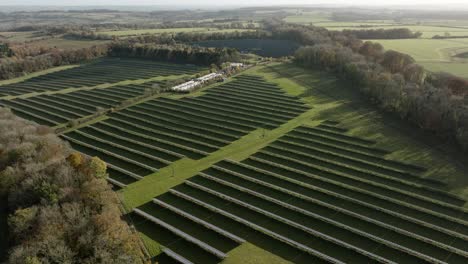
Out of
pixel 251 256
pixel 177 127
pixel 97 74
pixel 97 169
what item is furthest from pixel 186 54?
pixel 251 256

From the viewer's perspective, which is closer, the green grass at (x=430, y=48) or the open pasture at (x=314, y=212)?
the open pasture at (x=314, y=212)

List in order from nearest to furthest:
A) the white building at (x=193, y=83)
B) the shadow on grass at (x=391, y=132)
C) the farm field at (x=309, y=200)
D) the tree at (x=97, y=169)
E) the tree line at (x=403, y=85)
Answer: the farm field at (x=309, y=200) → the tree at (x=97, y=169) → the shadow on grass at (x=391, y=132) → the tree line at (x=403, y=85) → the white building at (x=193, y=83)

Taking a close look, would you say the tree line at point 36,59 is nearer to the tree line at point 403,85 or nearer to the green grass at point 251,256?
the tree line at point 403,85

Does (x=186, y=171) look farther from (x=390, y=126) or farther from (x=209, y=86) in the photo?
(x=209, y=86)

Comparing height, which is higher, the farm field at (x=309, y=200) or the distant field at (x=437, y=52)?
the distant field at (x=437, y=52)

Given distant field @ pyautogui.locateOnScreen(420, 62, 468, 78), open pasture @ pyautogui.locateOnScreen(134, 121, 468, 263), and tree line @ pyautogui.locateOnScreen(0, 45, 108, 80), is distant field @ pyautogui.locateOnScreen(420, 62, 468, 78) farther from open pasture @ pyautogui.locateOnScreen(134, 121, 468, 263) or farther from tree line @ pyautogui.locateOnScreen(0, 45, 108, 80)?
tree line @ pyautogui.locateOnScreen(0, 45, 108, 80)

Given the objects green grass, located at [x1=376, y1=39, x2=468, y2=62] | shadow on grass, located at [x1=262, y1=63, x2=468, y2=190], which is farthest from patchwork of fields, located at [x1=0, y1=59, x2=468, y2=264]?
green grass, located at [x1=376, y1=39, x2=468, y2=62]

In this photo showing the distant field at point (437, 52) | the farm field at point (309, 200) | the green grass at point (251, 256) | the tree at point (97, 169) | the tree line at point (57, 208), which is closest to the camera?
the tree line at point (57, 208)

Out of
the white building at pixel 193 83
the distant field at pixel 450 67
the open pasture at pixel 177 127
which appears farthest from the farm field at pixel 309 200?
the distant field at pixel 450 67
